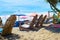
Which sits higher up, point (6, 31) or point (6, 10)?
point (6, 31)

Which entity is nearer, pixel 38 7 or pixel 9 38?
pixel 9 38

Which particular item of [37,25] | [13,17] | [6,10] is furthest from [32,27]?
[6,10]

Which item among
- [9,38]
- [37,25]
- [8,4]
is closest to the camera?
[9,38]

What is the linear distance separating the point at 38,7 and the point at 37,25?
60.5ft

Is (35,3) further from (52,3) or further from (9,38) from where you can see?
(9,38)

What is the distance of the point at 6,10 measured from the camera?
29.3m

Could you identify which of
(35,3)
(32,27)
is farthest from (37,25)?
(35,3)

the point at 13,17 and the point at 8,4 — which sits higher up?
the point at 13,17

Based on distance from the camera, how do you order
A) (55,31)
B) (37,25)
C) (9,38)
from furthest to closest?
(37,25), (55,31), (9,38)

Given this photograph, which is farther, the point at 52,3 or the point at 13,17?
the point at 52,3

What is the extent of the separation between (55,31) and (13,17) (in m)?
2.09

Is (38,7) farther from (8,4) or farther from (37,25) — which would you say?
(37,25)

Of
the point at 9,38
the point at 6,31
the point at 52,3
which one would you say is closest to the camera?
the point at 9,38

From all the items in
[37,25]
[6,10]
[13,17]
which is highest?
[13,17]
